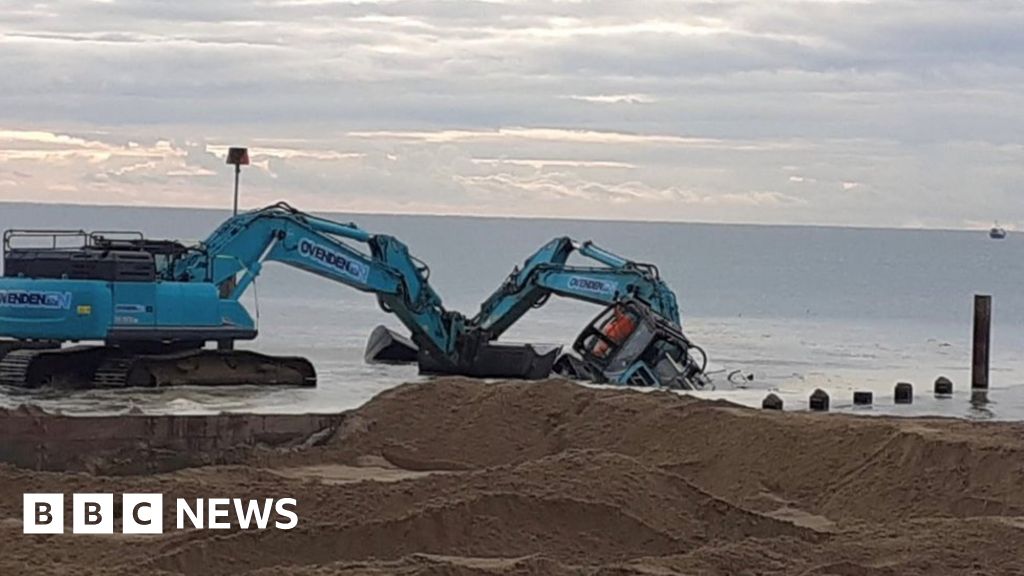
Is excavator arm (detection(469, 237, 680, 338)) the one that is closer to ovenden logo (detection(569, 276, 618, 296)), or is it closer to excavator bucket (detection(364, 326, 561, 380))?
ovenden logo (detection(569, 276, 618, 296))

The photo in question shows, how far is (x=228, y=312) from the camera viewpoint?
23.9m

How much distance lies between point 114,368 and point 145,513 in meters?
10.8

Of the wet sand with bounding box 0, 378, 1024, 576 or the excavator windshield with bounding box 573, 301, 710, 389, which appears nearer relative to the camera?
the wet sand with bounding box 0, 378, 1024, 576

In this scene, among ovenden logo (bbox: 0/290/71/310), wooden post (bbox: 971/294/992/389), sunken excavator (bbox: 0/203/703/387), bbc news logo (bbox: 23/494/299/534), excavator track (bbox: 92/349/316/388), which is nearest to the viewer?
bbc news logo (bbox: 23/494/299/534)

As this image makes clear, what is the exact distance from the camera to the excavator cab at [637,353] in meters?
27.2

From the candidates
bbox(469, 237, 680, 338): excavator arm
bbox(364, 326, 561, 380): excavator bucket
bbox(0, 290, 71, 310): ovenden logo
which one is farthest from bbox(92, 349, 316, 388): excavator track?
bbox(469, 237, 680, 338): excavator arm

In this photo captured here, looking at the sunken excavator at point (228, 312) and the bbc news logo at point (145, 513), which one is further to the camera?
the sunken excavator at point (228, 312)

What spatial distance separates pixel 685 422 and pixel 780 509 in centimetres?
299

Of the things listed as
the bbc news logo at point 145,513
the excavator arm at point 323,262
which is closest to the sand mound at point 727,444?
the bbc news logo at point 145,513

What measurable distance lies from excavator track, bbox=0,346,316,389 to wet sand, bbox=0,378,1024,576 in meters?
4.81

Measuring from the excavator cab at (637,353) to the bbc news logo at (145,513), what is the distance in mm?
14101

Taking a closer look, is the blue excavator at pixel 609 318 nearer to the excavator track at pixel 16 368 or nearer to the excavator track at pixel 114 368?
the excavator track at pixel 114 368

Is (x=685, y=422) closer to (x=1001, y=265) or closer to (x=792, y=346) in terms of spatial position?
(x=792, y=346)

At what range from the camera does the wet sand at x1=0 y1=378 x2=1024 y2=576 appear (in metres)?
11.6
